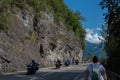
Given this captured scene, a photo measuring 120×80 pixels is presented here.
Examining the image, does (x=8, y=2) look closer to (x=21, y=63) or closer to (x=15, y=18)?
(x=15, y=18)

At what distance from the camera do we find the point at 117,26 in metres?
26.7

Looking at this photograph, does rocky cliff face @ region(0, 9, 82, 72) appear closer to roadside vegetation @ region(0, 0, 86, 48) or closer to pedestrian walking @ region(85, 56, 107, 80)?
roadside vegetation @ region(0, 0, 86, 48)

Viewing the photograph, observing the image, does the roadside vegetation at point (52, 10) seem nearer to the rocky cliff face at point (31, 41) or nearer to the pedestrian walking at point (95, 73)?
the rocky cliff face at point (31, 41)

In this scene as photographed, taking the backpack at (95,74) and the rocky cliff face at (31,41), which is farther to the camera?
the rocky cliff face at (31,41)

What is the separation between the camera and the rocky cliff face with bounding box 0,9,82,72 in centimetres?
4641

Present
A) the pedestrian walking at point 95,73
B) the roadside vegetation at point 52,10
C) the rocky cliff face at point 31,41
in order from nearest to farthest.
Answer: the pedestrian walking at point 95,73 → the rocky cliff face at point 31,41 → the roadside vegetation at point 52,10

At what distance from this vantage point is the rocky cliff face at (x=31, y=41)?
152 ft

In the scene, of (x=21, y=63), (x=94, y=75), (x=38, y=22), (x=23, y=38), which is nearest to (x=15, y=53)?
(x=21, y=63)

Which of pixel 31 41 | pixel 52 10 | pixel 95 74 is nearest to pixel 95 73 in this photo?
pixel 95 74

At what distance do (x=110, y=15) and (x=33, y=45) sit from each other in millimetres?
31864

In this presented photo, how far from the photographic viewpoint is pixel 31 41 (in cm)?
5744

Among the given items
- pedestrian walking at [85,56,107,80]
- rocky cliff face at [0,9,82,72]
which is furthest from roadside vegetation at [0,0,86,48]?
pedestrian walking at [85,56,107,80]

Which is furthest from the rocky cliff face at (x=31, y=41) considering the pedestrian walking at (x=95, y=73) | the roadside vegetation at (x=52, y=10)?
the pedestrian walking at (x=95, y=73)

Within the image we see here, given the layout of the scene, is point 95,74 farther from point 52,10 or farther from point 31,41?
point 52,10
